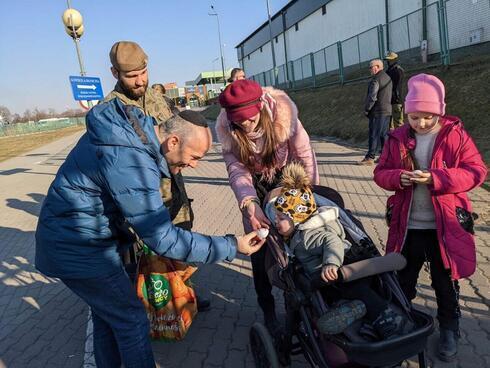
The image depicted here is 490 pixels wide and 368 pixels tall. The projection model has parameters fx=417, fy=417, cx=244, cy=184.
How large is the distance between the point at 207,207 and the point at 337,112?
961cm

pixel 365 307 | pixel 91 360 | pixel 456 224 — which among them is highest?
pixel 456 224

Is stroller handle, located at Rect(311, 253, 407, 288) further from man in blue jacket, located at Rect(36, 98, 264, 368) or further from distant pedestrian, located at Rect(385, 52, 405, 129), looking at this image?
distant pedestrian, located at Rect(385, 52, 405, 129)

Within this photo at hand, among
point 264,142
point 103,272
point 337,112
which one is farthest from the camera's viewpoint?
point 337,112

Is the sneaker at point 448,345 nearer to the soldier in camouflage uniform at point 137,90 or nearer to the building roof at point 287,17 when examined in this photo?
the soldier in camouflage uniform at point 137,90

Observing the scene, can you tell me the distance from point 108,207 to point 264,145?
3.36 ft

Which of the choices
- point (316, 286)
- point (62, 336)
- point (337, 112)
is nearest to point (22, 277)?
point (62, 336)

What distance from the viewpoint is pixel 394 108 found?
8.54 metres

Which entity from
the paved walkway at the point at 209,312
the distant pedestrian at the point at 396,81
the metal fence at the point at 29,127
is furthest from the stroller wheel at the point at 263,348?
the metal fence at the point at 29,127

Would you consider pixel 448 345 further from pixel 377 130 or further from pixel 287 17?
pixel 287 17

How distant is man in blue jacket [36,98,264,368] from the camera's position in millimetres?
1805

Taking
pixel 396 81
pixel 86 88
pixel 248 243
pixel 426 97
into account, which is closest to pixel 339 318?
pixel 248 243

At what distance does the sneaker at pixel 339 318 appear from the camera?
181cm

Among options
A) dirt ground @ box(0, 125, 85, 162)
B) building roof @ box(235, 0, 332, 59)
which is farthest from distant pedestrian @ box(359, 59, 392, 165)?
building roof @ box(235, 0, 332, 59)

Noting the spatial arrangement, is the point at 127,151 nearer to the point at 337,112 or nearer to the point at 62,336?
the point at 62,336
